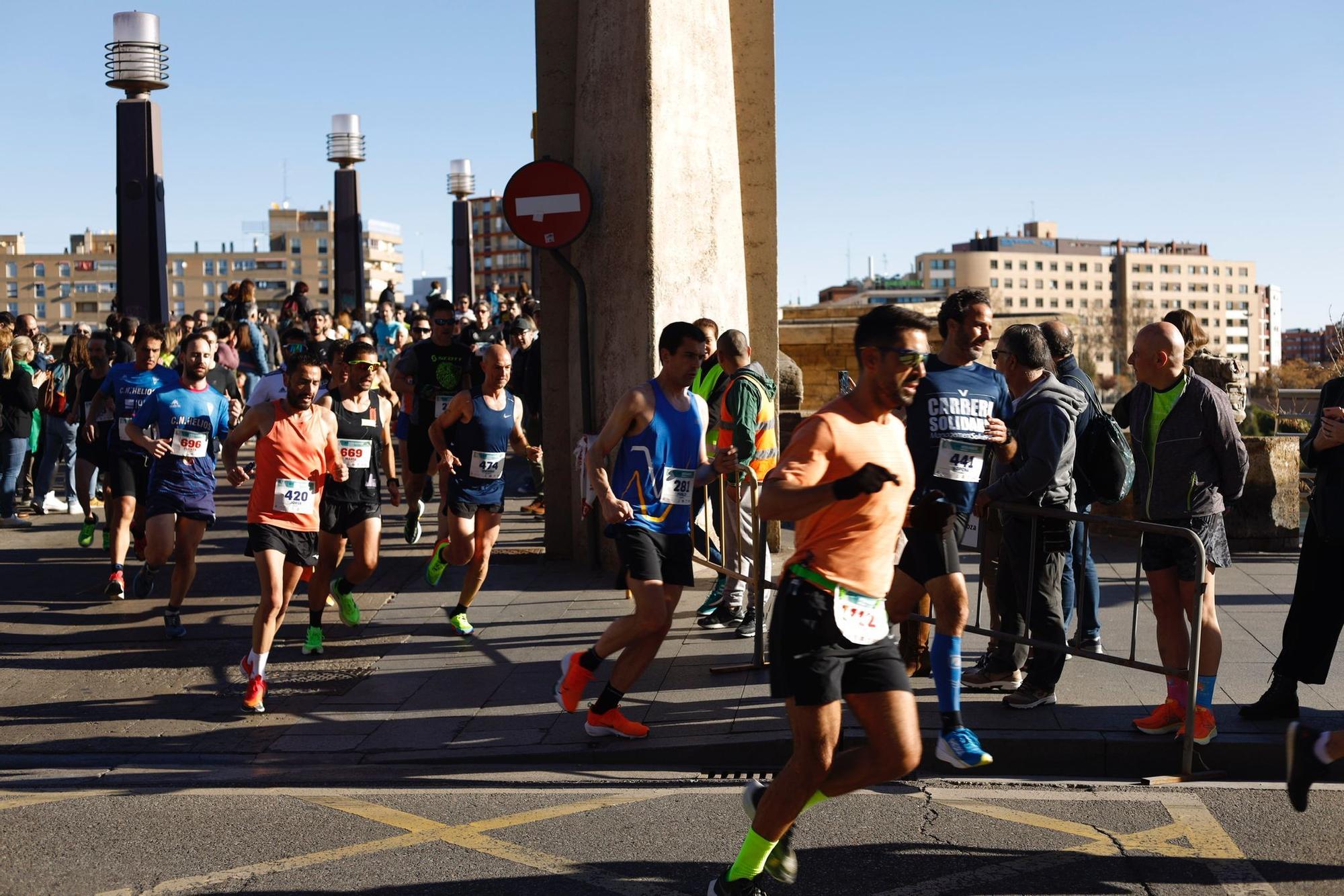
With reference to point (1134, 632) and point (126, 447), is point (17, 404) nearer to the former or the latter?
point (126, 447)

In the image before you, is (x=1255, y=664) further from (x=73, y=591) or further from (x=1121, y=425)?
(x=73, y=591)

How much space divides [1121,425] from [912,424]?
6.03 ft

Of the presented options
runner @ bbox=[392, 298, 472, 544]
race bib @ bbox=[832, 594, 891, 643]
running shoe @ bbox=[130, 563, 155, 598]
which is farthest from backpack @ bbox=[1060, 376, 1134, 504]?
runner @ bbox=[392, 298, 472, 544]

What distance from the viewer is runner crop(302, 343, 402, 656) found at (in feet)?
29.2

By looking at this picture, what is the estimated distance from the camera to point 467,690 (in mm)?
7883

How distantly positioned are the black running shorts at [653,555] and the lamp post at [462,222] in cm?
2798

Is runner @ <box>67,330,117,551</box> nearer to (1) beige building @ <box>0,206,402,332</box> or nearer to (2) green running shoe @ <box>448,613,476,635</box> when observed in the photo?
(2) green running shoe @ <box>448,613,476,635</box>

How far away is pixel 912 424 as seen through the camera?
6543mm

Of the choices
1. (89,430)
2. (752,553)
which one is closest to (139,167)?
(89,430)

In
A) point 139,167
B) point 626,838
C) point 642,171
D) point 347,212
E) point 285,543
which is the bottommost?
point 626,838

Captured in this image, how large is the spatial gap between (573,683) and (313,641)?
2.47m

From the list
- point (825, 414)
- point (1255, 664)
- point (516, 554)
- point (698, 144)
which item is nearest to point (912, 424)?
point (825, 414)

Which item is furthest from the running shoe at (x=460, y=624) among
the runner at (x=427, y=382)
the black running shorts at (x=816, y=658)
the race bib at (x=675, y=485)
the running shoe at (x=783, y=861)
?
the black running shorts at (x=816, y=658)

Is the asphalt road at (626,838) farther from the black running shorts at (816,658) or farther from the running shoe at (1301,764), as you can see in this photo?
the black running shorts at (816,658)
